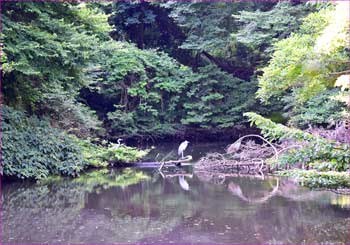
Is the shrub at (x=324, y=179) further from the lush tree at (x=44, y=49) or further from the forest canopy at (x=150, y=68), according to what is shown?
the lush tree at (x=44, y=49)

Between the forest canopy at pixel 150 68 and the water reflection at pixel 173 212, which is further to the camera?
the forest canopy at pixel 150 68

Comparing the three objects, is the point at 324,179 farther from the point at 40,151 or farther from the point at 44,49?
the point at 40,151

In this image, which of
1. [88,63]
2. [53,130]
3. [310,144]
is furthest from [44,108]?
[310,144]

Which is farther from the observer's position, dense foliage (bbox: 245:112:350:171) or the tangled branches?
the tangled branches

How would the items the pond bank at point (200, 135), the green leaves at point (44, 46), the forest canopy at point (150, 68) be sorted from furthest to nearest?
the pond bank at point (200, 135), the forest canopy at point (150, 68), the green leaves at point (44, 46)

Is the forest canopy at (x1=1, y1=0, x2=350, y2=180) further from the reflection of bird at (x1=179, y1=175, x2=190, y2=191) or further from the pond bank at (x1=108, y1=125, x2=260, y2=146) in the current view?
the reflection of bird at (x1=179, y1=175, x2=190, y2=191)

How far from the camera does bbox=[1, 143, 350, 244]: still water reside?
6836 millimetres

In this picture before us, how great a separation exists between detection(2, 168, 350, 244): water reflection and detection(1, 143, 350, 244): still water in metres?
0.01

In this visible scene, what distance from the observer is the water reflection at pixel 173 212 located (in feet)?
A: 22.5

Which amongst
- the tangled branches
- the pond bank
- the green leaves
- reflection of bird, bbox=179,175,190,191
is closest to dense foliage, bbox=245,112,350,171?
reflection of bird, bbox=179,175,190,191

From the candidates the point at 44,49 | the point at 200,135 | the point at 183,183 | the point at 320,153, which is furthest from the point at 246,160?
the point at 200,135

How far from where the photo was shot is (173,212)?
8344 millimetres

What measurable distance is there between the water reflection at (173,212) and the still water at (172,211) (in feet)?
0.04

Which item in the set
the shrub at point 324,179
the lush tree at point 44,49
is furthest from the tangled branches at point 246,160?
the shrub at point 324,179
